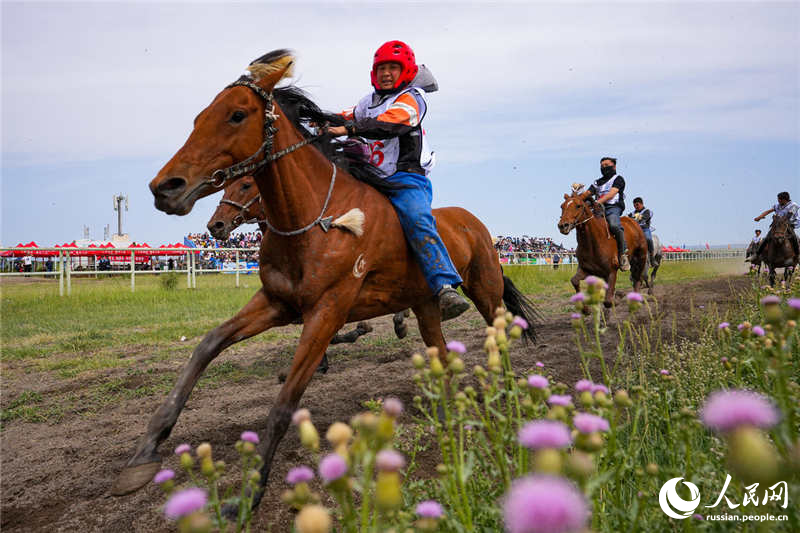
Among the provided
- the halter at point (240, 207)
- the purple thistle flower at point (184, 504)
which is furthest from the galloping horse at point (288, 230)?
the halter at point (240, 207)

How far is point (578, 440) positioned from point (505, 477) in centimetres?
43

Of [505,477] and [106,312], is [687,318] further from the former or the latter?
[106,312]

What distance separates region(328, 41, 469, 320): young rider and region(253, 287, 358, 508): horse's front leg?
2.43 feet

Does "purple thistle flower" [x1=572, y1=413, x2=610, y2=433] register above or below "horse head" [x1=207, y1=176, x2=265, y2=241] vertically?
below

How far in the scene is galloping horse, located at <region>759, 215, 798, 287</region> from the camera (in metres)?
12.4

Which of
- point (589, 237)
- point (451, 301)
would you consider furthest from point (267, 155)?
point (589, 237)

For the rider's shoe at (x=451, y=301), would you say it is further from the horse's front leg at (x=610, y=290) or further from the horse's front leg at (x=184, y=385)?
the horse's front leg at (x=610, y=290)

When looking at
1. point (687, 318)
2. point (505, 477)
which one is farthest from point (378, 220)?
point (687, 318)

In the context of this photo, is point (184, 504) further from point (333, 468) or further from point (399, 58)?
point (399, 58)

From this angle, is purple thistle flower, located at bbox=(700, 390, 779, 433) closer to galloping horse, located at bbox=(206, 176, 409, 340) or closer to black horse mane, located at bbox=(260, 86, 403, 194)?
black horse mane, located at bbox=(260, 86, 403, 194)

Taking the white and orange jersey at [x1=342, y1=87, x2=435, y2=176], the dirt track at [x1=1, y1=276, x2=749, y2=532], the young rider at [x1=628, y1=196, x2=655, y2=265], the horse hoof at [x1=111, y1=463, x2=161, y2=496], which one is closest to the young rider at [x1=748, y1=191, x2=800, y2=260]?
the young rider at [x1=628, y1=196, x2=655, y2=265]

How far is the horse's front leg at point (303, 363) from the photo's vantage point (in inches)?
105

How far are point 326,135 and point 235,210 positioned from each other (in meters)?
2.42

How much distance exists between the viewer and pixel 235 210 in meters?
5.76
